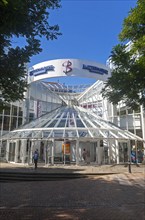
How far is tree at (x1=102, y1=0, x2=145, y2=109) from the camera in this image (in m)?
8.23

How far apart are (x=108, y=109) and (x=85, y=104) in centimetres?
814

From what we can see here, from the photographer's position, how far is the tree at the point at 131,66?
823cm

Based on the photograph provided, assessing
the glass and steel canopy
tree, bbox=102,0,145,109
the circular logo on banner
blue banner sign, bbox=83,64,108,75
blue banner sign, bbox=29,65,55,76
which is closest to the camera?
tree, bbox=102,0,145,109

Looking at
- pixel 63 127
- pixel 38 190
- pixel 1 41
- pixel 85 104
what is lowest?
pixel 38 190

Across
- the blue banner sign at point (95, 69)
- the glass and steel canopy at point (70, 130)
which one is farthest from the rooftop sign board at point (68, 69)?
the glass and steel canopy at point (70, 130)

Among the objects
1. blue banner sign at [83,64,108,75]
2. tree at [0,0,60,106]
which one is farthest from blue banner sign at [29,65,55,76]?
tree at [0,0,60,106]

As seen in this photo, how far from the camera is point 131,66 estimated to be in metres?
8.60

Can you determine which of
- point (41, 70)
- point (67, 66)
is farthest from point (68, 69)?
point (41, 70)

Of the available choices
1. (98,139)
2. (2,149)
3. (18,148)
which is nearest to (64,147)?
(98,139)

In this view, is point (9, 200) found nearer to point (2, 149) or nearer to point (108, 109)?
point (2, 149)

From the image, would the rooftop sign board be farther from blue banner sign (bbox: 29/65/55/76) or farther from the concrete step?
the concrete step

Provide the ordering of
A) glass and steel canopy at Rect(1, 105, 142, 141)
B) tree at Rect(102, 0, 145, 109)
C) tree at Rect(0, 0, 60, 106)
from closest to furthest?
tree at Rect(0, 0, 60, 106) → tree at Rect(102, 0, 145, 109) → glass and steel canopy at Rect(1, 105, 142, 141)

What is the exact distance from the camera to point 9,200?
25.6 ft

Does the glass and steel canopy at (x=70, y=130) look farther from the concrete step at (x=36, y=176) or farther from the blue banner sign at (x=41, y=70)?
the blue banner sign at (x=41, y=70)
